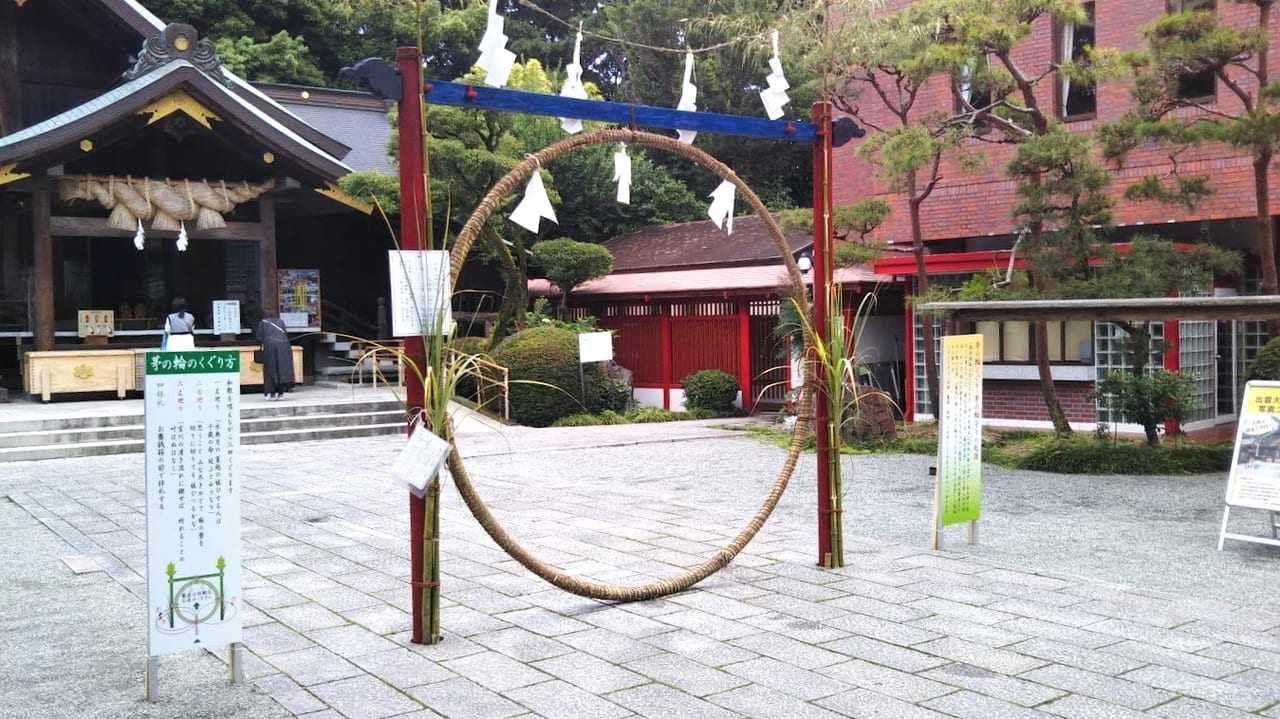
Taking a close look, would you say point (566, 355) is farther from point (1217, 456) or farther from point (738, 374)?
point (1217, 456)

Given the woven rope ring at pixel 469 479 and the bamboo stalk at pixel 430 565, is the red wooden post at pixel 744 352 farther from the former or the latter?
the bamboo stalk at pixel 430 565

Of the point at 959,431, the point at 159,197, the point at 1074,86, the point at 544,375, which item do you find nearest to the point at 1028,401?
the point at 1074,86

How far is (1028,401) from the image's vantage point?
15477 millimetres

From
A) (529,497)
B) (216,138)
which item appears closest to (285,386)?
(216,138)

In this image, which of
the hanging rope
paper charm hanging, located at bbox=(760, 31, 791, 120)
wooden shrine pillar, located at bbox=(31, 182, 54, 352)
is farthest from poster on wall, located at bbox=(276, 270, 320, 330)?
paper charm hanging, located at bbox=(760, 31, 791, 120)

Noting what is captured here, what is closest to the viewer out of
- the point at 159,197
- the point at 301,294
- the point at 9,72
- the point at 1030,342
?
the point at 1030,342

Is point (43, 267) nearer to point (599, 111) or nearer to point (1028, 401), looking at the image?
point (599, 111)

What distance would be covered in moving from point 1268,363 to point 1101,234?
3.42 meters

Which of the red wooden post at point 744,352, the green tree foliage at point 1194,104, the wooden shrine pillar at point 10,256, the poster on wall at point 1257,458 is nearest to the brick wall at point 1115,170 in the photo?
the green tree foliage at point 1194,104

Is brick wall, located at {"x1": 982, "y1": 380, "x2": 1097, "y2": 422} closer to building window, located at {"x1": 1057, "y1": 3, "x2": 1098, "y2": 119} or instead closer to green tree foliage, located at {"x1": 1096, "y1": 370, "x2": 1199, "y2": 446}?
green tree foliage, located at {"x1": 1096, "y1": 370, "x2": 1199, "y2": 446}

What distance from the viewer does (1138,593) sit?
575cm

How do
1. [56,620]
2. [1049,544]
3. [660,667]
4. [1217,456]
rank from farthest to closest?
[1217,456]
[1049,544]
[56,620]
[660,667]

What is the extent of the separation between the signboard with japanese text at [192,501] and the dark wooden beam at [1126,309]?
18.7 feet

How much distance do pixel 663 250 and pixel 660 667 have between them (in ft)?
59.6
